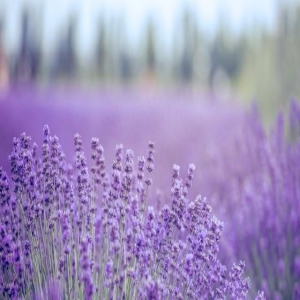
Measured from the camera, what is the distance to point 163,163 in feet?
13.7

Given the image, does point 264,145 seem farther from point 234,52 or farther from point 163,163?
point 234,52

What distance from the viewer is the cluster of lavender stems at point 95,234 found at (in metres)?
1.25

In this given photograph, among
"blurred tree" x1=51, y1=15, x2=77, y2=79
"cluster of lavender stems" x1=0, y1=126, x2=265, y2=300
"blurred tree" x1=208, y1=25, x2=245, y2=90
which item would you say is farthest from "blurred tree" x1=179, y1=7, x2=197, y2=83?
"cluster of lavender stems" x1=0, y1=126, x2=265, y2=300

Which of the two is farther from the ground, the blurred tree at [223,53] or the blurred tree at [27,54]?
the blurred tree at [223,53]

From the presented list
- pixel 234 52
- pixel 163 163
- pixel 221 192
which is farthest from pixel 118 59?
pixel 221 192

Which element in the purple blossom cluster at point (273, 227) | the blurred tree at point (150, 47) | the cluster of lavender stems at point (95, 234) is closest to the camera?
the cluster of lavender stems at point (95, 234)

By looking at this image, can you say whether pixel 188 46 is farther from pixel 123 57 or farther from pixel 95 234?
pixel 95 234

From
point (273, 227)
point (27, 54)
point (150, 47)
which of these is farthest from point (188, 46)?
point (273, 227)

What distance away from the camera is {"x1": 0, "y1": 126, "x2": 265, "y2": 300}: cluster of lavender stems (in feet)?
4.10

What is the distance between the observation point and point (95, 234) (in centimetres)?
126

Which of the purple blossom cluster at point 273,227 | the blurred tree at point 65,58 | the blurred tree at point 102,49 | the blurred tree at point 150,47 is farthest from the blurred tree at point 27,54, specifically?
the purple blossom cluster at point 273,227

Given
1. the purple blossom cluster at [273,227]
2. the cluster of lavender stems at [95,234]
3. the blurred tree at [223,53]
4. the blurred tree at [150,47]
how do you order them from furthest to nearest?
1. the blurred tree at [223,53]
2. the blurred tree at [150,47]
3. the purple blossom cluster at [273,227]
4. the cluster of lavender stems at [95,234]

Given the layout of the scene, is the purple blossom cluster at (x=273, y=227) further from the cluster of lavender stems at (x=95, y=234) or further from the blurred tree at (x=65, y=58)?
the blurred tree at (x=65, y=58)

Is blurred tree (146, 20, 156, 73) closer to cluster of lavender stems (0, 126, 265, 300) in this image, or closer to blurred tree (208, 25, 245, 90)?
blurred tree (208, 25, 245, 90)
